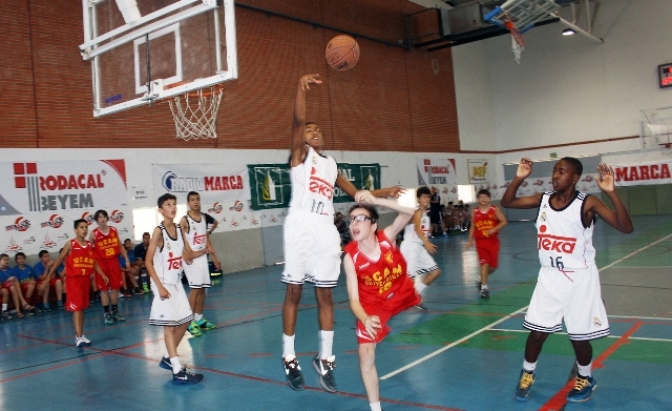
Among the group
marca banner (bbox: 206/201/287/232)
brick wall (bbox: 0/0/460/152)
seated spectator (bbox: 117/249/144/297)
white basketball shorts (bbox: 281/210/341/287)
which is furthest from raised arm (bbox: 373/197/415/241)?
marca banner (bbox: 206/201/287/232)

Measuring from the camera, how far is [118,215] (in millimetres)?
14578

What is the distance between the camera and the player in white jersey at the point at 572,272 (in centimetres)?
455

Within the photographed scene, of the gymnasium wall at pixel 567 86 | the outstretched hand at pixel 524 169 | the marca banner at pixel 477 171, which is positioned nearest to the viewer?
the outstretched hand at pixel 524 169

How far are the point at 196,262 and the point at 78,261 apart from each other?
63.5 inches

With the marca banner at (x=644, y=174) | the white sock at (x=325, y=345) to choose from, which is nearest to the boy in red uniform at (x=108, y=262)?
the white sock at (x=325, y=345)

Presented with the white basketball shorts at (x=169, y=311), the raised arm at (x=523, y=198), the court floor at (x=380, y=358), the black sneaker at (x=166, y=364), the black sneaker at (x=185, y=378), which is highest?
the raised arm at (x=523, y=198)

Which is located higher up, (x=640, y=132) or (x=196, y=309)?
(x=640, y=132)

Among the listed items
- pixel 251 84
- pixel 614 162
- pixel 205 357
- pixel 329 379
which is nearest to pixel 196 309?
pixel 205 357

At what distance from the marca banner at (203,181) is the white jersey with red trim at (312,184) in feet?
36.6

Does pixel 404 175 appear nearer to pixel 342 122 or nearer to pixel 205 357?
pixel 342 122

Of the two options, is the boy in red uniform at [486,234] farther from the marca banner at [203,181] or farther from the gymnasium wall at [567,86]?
the gymnasium wall at [567,86]

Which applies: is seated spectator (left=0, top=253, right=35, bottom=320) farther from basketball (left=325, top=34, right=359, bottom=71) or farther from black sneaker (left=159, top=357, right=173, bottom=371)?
basketball (left=325, top=34, right=359, bottom=71)

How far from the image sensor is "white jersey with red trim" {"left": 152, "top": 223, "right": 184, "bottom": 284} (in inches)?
247

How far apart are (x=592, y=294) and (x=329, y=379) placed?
2180mm
